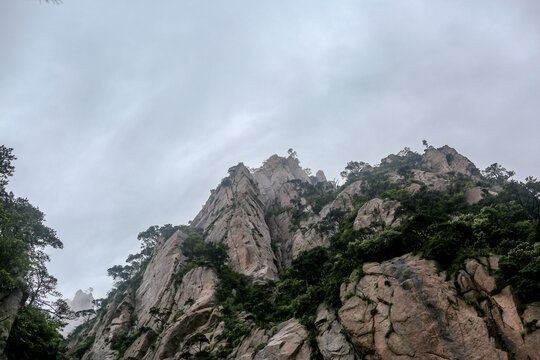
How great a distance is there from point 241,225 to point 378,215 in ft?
82.0

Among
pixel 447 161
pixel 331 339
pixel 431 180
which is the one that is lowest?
pixel 331 339

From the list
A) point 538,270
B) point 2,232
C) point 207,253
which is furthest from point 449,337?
point 207,253

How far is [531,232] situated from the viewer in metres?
21.2

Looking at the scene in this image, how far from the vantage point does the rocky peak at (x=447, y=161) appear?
67.0 m

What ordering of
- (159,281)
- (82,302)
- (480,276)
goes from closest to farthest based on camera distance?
(480,276) → (159,281) → (82,302)

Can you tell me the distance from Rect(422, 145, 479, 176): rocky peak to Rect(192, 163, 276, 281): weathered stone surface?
44365 millimetres

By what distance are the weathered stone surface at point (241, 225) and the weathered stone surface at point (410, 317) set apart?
74.7ft

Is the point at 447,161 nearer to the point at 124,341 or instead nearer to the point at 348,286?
the point at 348,286

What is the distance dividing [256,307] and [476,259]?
896 inches

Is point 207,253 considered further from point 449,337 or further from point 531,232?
point 531,232

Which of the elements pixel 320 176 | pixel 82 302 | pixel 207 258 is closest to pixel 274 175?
pixel 320 176

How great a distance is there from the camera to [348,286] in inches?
980

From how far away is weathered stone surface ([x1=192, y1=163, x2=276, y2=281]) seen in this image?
47.1 m

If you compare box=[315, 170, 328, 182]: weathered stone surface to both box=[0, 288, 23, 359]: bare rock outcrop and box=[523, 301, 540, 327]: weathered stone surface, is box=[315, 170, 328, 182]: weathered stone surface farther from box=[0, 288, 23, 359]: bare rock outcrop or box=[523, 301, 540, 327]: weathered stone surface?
box=[0, 288, 23, 359]: bare rock outcrop
